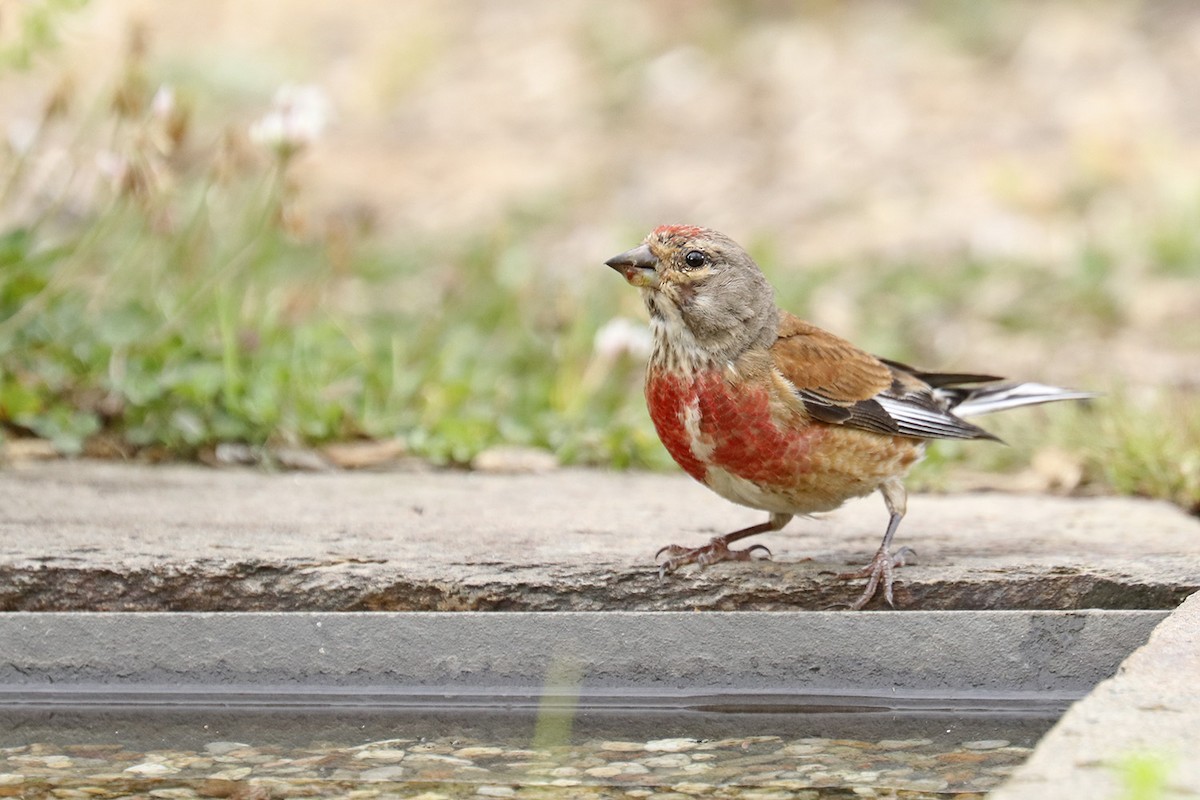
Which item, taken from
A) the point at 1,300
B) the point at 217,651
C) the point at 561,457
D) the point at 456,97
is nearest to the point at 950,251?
the point at 561,457

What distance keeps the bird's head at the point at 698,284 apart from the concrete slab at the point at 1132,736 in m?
1.06

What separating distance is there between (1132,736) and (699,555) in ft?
3.74

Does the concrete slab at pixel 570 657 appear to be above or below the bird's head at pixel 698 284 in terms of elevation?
below

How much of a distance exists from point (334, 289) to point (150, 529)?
116 inches

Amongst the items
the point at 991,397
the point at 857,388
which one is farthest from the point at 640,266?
the point at 991,397

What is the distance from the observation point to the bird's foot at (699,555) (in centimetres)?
310

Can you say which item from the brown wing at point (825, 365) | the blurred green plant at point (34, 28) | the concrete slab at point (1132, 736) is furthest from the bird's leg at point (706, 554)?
the blurred green plant at point (34, 28)

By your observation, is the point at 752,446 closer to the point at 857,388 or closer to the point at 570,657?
the point at 857,388

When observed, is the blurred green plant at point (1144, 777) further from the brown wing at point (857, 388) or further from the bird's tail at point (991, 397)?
the bird's tail at point (991, 397)

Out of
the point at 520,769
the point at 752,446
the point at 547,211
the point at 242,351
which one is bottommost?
the point at 520,769

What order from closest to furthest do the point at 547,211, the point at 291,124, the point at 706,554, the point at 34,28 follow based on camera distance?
the point at 706,554 → the point at 34,28 → the point at 291,124 → the point at 547,211

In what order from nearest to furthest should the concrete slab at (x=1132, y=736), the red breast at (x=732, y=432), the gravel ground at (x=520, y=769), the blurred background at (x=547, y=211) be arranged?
the concrete slab at (x=1132, y=736) < the gravel ground at (x=520, y=769) < the red breast at (x=732, y=432) < the blurred background at (x=547, y=211)

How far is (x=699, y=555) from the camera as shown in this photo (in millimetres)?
3137

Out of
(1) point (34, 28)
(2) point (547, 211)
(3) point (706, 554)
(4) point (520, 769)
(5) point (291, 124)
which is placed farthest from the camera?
(2) point (547, 211)
